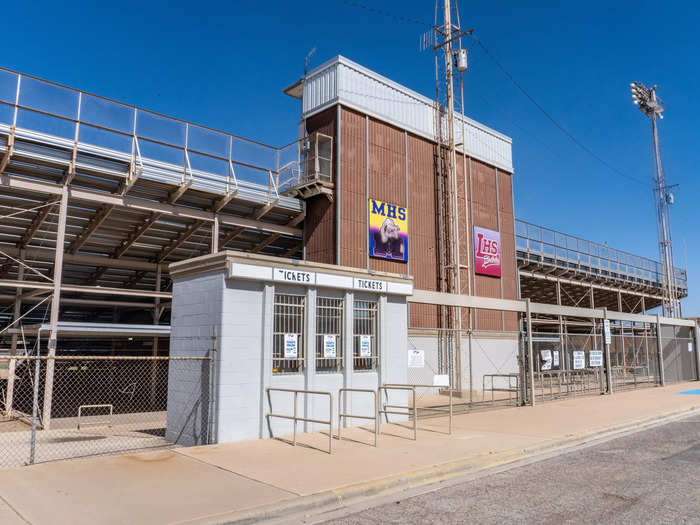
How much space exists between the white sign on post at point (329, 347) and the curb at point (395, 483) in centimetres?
423

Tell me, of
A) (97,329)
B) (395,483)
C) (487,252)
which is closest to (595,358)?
(487,252)

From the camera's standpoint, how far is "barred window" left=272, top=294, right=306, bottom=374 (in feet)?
37.8

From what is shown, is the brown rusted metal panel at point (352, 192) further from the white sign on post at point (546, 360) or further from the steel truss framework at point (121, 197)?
the white sign on post at point (546, 360)

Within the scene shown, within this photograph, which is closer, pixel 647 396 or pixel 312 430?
pixel 312 430

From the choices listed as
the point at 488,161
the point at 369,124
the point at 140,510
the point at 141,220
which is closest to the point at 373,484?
the point at 140,510

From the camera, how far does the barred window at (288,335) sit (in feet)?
37.8

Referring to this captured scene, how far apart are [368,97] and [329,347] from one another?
15.6 m

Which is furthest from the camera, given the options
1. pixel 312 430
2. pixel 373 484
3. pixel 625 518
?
pixel 312 430

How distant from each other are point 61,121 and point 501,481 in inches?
635

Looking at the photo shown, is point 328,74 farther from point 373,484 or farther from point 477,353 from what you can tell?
point 373,484

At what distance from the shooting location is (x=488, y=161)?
3033cm

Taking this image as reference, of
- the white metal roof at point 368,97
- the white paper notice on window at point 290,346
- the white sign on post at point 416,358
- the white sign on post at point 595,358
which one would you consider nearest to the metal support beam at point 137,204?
the white metal roof at point 368,97

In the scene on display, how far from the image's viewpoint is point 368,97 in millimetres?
24672

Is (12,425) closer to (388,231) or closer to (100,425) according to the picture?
(100,425)
